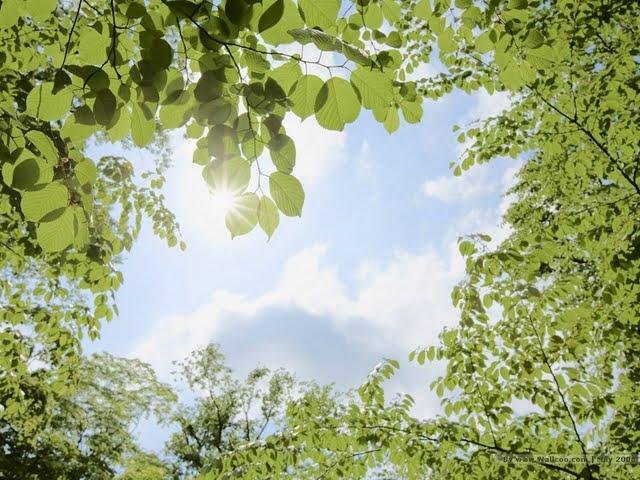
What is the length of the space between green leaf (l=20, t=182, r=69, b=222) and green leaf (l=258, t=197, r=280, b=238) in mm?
517

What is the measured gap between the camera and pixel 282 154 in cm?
110

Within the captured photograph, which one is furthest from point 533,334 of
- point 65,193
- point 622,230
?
point 65,193

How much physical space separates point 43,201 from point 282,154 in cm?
62

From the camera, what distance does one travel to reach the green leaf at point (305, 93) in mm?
1038

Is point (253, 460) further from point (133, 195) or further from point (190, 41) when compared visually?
point (190, 41)

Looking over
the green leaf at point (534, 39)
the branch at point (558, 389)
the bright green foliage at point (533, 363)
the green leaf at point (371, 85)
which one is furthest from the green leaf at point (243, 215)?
the branch at point (558, 389)

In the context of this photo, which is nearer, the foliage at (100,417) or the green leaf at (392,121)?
the green leaf at (392,121)

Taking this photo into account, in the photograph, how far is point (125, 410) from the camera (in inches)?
622

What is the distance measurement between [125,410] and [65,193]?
17408 mm

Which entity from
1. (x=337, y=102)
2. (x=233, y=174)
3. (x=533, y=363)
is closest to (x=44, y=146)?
(x=233, y=174)

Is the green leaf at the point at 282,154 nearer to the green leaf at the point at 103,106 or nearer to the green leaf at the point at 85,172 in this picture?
the green leaf at the point at 103,106

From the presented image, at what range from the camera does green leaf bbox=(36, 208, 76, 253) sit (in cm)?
109

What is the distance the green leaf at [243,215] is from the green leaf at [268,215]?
0.01m

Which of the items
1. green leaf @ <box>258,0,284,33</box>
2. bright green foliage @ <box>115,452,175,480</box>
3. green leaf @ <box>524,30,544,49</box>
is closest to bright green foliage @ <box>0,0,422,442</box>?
green leaf @ <box>258,0,284,33</box>
